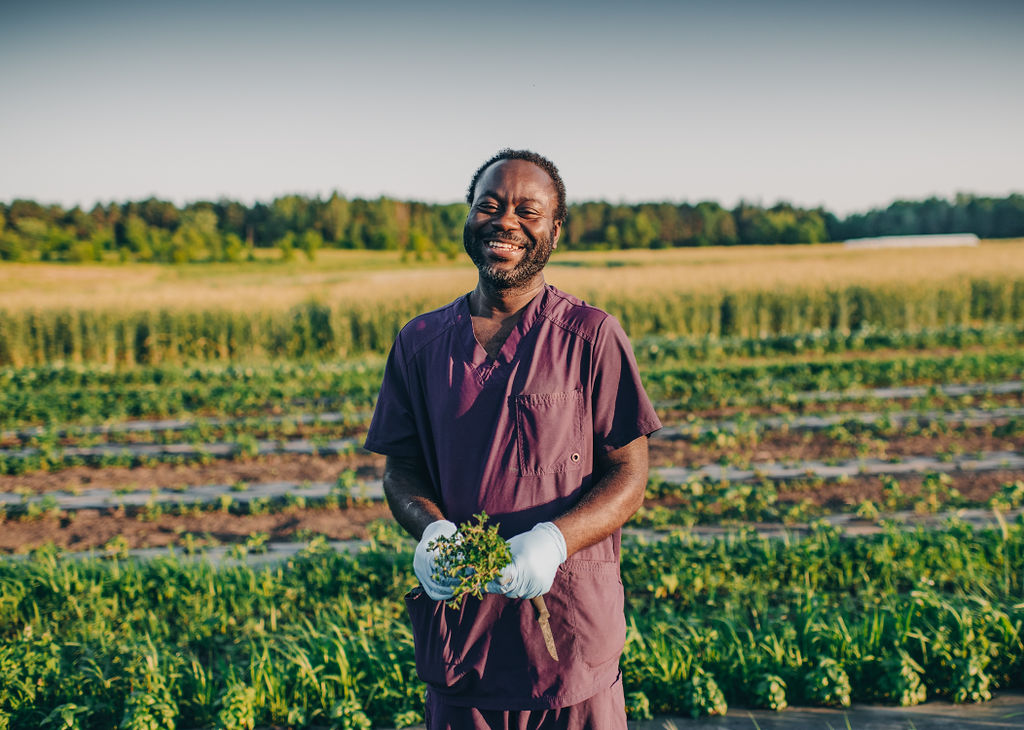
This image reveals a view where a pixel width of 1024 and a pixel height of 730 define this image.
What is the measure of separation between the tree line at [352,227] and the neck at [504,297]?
45.1 meters

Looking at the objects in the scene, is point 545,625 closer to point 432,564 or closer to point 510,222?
point 432,564

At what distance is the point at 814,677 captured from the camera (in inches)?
128

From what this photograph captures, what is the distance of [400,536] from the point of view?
538 cm

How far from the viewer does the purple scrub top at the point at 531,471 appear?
177 centimetres

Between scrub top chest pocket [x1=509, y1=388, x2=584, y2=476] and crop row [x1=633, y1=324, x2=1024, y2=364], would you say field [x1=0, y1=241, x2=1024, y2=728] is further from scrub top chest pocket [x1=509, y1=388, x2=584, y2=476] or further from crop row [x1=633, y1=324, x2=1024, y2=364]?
scrub top chest pocket [x1=509, y1=388, x2=584, y2=476]

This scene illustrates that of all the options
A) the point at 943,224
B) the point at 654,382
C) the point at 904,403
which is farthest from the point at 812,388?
the point at 943,224

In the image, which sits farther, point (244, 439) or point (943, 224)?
point (943, 224)

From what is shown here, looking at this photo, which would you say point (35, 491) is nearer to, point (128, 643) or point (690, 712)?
point (128, 643)

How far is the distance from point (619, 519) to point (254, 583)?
3403 mm

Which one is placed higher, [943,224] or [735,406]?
[943,224]

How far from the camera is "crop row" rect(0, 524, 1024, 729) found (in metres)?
3.26

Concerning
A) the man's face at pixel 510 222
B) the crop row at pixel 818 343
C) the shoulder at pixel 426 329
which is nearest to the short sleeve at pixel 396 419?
the shoulder at pixel 426 329

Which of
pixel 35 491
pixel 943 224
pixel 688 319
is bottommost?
pixel 35 491

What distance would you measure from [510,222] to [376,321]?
15.2 metres
